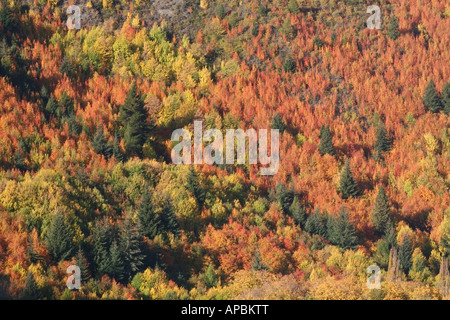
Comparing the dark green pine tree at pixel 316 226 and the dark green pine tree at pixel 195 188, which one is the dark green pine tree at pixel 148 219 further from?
the dark green pine tree at pixel 316 226

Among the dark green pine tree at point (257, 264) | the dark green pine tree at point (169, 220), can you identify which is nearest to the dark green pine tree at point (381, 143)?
the dark green pine tree at point (257, 264)

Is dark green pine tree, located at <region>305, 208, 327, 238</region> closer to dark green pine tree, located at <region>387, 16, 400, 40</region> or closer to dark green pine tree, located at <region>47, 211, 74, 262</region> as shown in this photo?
dark green pine tree, located at <region>47, 211, 74, 262</region>

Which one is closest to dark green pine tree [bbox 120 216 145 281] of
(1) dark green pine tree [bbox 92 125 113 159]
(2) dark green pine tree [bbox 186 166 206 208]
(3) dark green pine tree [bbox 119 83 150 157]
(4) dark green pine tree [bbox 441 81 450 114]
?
(2) dark green pine tree [bbox 186 166 206 208]

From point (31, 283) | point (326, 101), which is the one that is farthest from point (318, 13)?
point (31, 283)

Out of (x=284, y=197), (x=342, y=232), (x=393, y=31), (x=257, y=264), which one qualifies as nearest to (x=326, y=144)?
(x=284, y=197)

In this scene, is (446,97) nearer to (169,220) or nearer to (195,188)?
(195,188)

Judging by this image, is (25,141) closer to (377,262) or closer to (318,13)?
(377,262)
